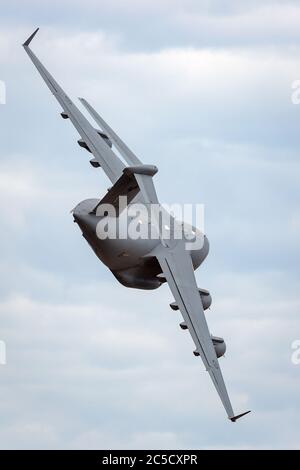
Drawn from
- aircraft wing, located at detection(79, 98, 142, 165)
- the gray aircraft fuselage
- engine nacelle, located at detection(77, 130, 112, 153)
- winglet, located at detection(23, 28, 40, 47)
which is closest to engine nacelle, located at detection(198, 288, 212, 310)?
the gray aircraft fuselage

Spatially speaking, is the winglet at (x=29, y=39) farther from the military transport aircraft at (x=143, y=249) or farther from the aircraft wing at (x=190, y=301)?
the aircraft wing at (x=190, y=301)

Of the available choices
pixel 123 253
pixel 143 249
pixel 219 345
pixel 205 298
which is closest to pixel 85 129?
pixel 143 249

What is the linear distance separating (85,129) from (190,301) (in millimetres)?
17876

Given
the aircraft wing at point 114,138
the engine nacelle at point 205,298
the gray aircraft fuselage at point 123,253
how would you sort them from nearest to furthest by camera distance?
1. the gray aircraft fuselage at point 123,253
2. the engine nacelle at point 205,298
3. the aircraft wing at point 114,138

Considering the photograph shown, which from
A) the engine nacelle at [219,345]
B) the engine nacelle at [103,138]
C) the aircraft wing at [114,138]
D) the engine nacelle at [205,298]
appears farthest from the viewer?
the aircraft wing at [114,138]

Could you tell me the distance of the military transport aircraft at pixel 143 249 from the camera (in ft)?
358

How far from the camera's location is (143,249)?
383 ft

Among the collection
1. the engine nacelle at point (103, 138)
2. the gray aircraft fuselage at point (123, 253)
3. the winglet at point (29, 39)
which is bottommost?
the gray aircraft fuselage at point (123, 253)

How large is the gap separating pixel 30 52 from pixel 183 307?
2710 centimetres

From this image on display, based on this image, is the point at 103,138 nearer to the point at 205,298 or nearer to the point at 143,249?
the point at 143,249

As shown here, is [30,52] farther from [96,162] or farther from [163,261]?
[163,261]

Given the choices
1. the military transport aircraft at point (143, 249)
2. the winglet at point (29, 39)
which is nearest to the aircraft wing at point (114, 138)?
the military transport aircraft at point (143, 249)

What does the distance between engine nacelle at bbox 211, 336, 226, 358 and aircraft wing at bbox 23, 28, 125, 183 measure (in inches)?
578

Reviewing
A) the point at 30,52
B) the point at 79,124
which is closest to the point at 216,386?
the point at 79,124
